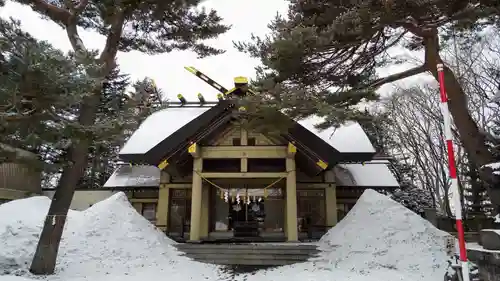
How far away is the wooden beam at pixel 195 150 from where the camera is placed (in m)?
10.9

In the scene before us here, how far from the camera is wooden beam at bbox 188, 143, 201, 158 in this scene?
10.9 meters

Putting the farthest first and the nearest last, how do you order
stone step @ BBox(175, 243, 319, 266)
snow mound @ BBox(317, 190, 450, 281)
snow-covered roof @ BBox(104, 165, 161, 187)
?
snow-covered roof @ BBox(104, 165, 161, 187)
stone step @ BBox(175, 243, 319, 266)
snow mound @ BBox(317, 190, 450, 281)

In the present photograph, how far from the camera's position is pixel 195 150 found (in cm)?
1100


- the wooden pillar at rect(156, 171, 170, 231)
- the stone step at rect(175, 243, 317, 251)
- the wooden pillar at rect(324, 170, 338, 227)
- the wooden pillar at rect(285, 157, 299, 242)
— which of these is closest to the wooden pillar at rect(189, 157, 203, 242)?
the stone step at rect(175, 243, 317, 251)

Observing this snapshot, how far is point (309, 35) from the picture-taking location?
6.66 m

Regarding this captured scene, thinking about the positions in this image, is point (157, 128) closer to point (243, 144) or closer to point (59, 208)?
point (243, 144)

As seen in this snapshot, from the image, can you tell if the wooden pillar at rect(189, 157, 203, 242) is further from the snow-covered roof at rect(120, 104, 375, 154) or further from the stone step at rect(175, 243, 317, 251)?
the snow-covered roof at rect(120, 104, 375, 154)

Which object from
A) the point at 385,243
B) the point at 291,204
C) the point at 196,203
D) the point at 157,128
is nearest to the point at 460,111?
the point at 385,243

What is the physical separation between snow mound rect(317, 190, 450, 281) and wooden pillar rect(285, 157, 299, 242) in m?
0.97

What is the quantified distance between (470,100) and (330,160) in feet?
30.0

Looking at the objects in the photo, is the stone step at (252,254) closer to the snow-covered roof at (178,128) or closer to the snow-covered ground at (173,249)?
the snow-covered ground at (173,249)

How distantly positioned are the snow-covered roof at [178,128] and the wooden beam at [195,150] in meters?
1.42

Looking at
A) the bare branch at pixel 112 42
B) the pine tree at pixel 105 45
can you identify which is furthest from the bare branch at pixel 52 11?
the bare branch at pixel 112 42

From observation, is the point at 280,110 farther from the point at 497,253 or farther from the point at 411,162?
the point at 411,162
